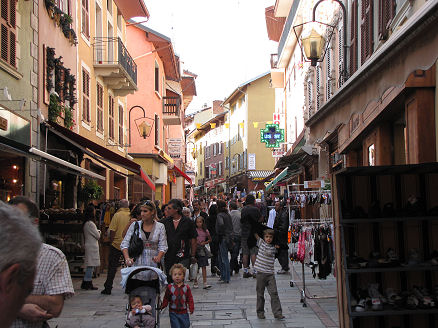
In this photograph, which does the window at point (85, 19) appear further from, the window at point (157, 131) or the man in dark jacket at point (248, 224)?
the window at point (157, 131)

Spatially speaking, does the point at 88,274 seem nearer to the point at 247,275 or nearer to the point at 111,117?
the point at 247,275

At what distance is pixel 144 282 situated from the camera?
7.01 meters

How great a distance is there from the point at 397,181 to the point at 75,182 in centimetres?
1216

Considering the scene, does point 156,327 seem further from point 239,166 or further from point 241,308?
point 239,166

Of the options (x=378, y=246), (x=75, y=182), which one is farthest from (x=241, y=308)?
(x=75, y=182)

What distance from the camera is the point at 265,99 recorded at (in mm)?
53656

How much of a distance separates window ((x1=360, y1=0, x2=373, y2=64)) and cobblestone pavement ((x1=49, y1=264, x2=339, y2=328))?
504cm

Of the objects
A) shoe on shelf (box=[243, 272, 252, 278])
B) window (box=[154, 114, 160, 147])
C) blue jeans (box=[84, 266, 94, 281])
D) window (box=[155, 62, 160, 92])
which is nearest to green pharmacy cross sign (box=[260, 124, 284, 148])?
window (box=[154, 114, 160, 147])

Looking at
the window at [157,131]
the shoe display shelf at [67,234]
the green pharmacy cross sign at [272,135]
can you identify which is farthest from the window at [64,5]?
the green pharmacy cross sign at [272,135]

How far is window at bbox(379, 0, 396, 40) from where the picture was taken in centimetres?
1099

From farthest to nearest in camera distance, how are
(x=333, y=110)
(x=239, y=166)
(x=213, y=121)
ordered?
(x=213, y=121), (x=239, y=166), (x=333, y=110)

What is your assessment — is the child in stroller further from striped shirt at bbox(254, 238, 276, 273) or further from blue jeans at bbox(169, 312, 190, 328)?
striped shirt at bbox(254, 238, 276, 273)

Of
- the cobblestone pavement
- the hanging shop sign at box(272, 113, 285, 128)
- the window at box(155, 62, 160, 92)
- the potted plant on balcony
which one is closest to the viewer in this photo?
the cobblestone pavement

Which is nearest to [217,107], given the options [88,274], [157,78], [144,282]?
[157,78]
